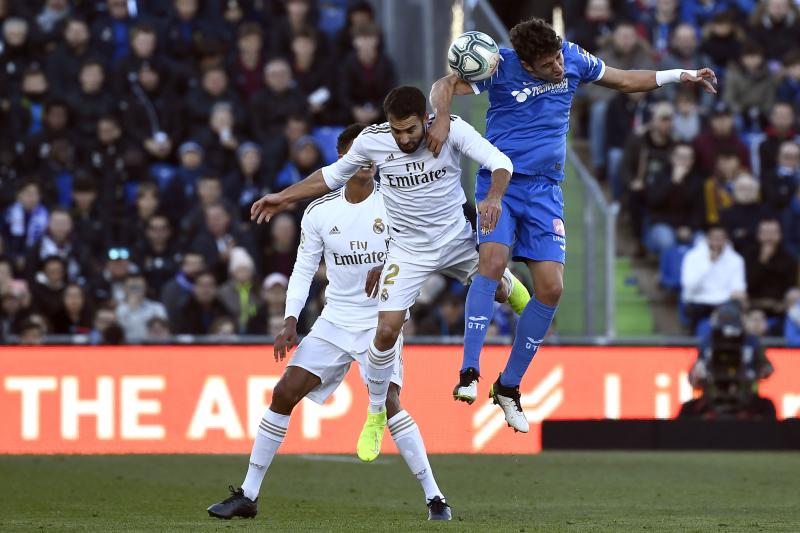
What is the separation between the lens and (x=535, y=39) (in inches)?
415

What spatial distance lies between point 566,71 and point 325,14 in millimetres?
11040

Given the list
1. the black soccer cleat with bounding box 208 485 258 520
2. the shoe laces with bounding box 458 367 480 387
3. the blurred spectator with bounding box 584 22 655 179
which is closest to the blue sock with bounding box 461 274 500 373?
the shoe laces with bounding box 458 367 480 387

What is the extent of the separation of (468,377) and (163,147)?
10081 mm

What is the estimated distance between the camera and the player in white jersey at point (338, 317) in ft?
35.7

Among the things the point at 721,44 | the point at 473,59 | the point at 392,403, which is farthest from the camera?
the point at 721,44

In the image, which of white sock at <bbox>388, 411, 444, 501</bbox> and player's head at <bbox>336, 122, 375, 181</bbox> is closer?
white sock at <bbox>388, 411, 444, 501</bbox>

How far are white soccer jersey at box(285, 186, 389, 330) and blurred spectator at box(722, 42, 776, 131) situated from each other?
36.8 feet

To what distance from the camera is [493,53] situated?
10492 mm

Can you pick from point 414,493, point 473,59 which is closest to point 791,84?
point 414,493

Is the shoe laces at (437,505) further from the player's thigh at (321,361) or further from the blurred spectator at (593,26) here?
the blurred spectator at (593,26)

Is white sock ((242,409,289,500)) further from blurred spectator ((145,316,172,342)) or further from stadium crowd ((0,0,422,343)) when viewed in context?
blurred spectator ((145,316,172,342))

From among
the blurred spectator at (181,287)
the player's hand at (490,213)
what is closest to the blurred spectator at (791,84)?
the blurred spectator at (181,287)

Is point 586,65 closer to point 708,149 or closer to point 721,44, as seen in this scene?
point 708,149

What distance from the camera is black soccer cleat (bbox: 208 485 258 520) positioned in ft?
34.3
